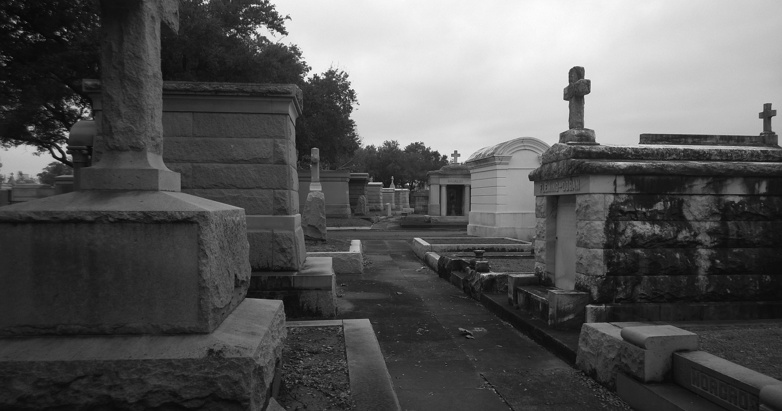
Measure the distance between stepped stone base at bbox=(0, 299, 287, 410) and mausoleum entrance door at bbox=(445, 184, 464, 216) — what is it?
27.8 metres

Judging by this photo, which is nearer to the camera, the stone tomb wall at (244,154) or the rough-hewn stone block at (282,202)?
the stone tomb wall at (244,154)

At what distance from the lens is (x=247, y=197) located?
643cm

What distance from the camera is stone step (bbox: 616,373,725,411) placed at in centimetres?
322

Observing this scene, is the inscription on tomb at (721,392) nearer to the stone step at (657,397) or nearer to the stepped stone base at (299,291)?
the stone step at (657,397)

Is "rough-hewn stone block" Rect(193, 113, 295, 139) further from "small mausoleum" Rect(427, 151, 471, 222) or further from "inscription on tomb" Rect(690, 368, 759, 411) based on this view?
"small mausoleum" Rect(427, 151, 471, 222)

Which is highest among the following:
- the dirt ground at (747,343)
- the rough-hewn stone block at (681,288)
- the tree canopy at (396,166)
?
the tree canopy at (396,166)

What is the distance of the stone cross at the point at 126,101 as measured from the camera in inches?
105

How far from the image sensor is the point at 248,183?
643 centimetres

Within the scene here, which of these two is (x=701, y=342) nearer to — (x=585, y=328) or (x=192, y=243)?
(x=585, y=328)

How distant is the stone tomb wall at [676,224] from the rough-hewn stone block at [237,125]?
3.98 m

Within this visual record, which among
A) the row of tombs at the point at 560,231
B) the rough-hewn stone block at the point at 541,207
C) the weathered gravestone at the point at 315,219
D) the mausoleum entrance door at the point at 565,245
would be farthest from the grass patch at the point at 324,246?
the mausoleum entrance door at the point at 565,245

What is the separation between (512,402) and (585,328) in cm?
114

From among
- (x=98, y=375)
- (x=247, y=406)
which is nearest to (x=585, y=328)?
(x=247, y=406)

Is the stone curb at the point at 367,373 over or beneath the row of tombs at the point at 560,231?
beneath
